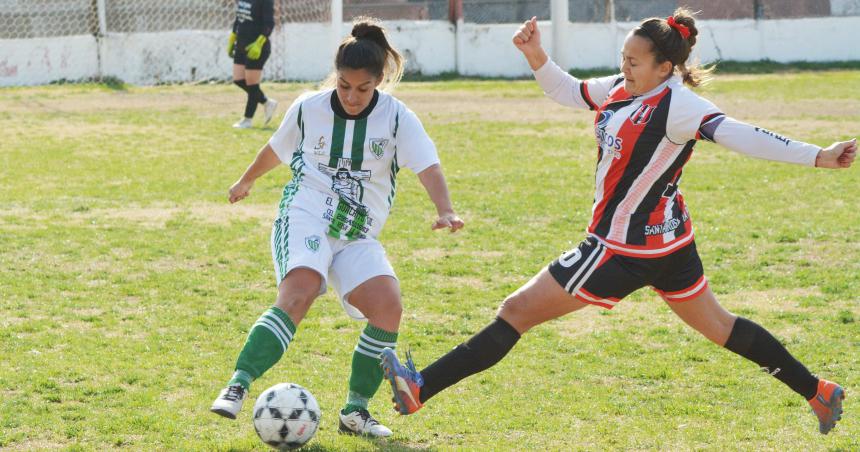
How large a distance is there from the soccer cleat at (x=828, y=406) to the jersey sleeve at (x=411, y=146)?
1908 mm

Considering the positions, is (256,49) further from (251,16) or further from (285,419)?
(285,419)

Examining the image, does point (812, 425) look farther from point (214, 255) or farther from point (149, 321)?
point (214, 255)

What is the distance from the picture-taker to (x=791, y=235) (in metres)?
8.52

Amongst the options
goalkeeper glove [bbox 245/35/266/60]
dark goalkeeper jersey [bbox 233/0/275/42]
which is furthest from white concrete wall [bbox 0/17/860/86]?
goalkeeper glove [bbox 245/35/266/60]

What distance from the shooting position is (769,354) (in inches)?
178

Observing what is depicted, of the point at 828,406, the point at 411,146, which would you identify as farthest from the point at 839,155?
the point at 411,146

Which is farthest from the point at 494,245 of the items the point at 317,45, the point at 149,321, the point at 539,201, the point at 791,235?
the point at 317,45

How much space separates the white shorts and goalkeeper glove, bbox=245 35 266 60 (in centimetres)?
1029

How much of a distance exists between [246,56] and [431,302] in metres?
9.02

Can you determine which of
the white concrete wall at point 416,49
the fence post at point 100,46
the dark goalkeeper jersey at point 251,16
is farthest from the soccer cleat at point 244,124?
the fence post at point 100,46

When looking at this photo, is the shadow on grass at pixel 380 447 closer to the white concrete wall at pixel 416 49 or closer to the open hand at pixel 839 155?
the open hand at pixel 839 155

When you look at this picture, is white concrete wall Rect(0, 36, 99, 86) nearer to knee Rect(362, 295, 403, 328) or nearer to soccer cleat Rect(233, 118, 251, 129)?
soccer cleat Rect(233, 118, 251, 129)

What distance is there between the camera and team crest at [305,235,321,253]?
4410 millimetres

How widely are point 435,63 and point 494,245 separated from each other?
50.8ft
